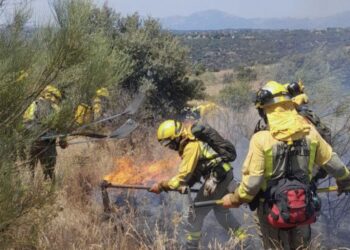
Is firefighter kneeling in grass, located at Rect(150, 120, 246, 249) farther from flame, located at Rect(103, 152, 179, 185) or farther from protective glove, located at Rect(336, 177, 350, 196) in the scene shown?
flame, located at Rect(103, 152, 179, 185)

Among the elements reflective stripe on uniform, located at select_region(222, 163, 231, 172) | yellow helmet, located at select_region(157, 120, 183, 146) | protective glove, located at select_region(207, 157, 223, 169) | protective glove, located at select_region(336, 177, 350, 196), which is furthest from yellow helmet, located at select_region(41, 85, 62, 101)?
Result: protective glove, located at select_region(336, 177, 350, 196)

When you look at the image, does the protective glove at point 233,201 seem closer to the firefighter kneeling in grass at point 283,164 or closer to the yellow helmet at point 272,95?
the firefighter kneeling in grass at point 283,164

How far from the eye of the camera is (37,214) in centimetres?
383

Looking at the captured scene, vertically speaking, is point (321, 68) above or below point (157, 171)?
above

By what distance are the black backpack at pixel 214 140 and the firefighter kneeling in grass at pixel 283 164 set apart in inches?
41.2

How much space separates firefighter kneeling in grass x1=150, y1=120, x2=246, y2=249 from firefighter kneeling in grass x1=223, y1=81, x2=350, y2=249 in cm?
110

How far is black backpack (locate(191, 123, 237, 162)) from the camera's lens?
15.9 feet

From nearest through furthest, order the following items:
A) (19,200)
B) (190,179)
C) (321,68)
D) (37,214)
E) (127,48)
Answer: (19,200), (37,214), (190,179), (321,68), (127,48)

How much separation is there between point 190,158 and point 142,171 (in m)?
2.64

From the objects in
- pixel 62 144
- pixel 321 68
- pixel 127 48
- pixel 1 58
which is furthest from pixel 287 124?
pixel 127 48

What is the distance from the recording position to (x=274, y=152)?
361 centimetres

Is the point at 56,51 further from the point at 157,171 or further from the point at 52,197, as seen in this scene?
the point at 157,171

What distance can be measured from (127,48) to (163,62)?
943 mm

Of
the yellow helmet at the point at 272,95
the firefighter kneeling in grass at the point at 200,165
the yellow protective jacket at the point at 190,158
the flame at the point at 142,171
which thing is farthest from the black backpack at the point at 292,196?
the flame at the point at 142,171
